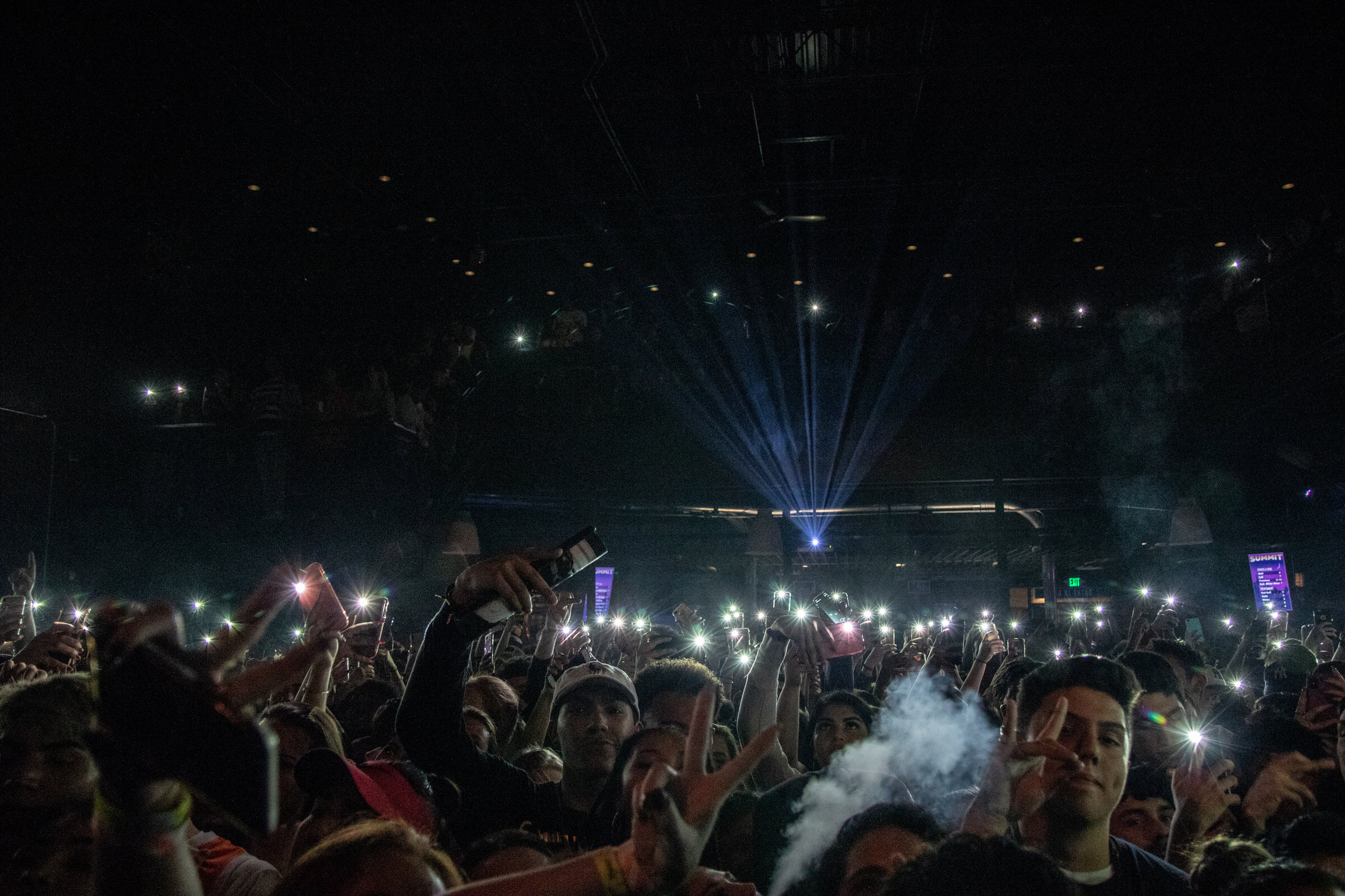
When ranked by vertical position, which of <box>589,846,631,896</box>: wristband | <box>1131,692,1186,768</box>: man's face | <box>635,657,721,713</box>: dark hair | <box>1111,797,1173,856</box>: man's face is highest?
<box>589,846,631,896</box>: wristband

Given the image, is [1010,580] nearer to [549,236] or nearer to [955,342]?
[955,342]

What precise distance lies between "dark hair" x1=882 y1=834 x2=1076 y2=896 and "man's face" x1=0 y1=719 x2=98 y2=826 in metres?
1.94

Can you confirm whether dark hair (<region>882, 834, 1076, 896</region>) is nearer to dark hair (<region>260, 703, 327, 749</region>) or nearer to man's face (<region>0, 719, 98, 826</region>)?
man's face (<region>0, 719, 98, 826</region>)

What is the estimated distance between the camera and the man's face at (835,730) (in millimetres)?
3492

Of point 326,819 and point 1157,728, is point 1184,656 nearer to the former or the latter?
point 1157,728

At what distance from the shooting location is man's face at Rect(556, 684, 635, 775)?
10.1ft

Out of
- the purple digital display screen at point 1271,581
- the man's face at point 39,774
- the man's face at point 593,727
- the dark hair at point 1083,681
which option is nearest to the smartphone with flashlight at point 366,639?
the man's face at point 593,727

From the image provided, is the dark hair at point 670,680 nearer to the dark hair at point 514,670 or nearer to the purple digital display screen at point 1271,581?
the dark hair at point 514,670

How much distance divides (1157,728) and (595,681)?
8.61 ft

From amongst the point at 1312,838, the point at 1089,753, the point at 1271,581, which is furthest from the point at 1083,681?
the point at 1271,581

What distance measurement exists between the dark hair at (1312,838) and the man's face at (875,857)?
41.8 inches

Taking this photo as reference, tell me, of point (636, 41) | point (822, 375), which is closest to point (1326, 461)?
point (822, 375)

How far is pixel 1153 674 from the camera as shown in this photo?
3699mm

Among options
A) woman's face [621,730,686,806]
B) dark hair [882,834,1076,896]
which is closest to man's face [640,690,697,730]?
woman's face [621,730,686,806]
